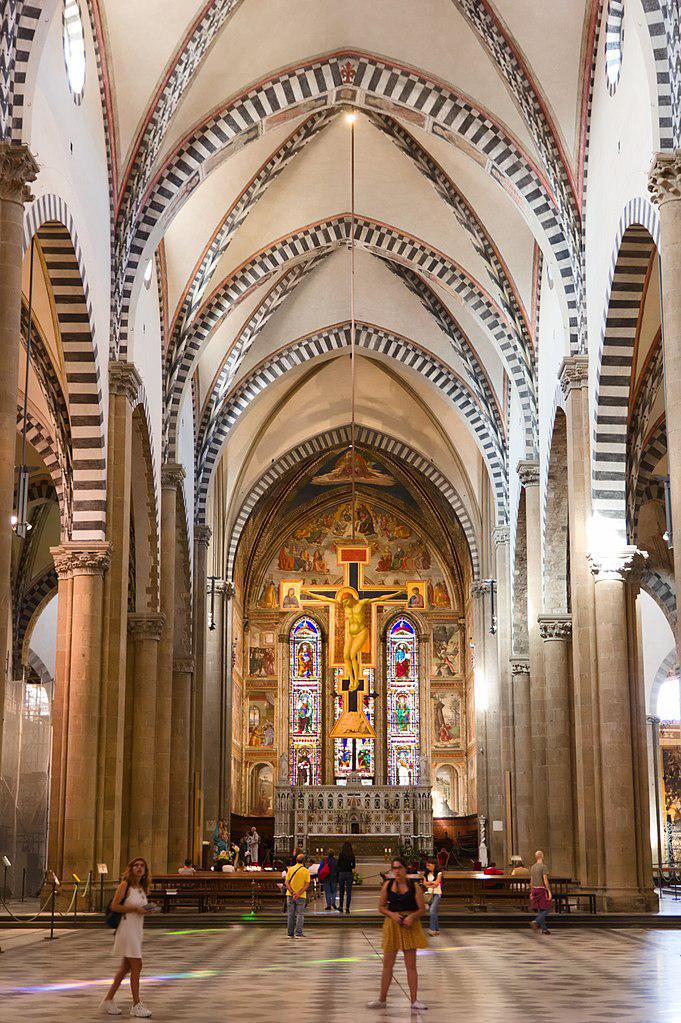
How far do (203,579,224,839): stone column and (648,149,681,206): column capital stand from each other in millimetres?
22762

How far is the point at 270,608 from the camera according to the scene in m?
44.0

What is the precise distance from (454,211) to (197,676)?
465 inches

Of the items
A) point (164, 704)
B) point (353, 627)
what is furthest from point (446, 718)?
point (164, 704)

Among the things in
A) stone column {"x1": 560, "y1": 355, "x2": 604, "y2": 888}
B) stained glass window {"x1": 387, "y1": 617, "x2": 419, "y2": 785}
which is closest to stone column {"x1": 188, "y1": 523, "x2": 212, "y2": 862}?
stone column {"x1": 560, "y1": 355, "x2": 604, "y2": 888}

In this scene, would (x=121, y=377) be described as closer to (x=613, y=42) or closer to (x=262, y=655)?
(x=613, y=42)

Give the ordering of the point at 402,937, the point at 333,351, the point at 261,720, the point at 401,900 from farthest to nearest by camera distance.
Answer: the point at 261,720, the point at 333,351, the point at 401,900, the point at 402,937

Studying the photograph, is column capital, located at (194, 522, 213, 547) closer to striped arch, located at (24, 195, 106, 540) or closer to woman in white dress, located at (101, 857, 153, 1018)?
striped arch, located at (24, 195, 106, 540)

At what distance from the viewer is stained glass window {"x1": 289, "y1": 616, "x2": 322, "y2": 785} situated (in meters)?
42.4

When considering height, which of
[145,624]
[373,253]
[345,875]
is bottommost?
[345,875]

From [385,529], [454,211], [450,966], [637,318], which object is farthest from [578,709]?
[385,529]

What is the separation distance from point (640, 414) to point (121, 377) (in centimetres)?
792

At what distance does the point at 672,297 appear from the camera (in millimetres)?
12812

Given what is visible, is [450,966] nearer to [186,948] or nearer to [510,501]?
[186,948]

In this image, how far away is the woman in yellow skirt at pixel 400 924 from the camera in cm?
931
